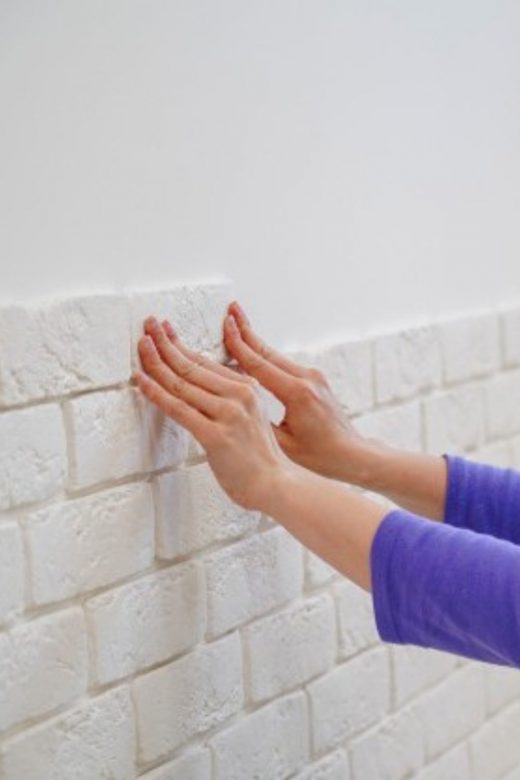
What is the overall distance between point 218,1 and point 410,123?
34 cm

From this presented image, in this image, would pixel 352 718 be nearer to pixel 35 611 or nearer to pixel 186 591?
pixel 186 591

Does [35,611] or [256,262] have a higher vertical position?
[256,262]

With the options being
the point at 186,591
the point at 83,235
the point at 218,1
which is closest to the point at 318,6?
the point at 218,1

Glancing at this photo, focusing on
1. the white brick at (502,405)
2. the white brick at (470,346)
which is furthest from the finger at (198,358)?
the white brick at (502,405)

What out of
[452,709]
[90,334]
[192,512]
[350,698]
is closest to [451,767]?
[452,709]

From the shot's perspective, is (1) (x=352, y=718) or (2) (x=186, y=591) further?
(1) (x=352, y=718)

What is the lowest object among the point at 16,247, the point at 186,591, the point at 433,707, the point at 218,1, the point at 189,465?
the point at 433,707

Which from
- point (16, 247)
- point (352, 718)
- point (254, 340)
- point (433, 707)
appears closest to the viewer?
point (16, 247)

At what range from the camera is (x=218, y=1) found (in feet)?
3.36

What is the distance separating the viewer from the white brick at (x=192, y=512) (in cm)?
101

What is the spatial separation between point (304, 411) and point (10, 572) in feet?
1.14

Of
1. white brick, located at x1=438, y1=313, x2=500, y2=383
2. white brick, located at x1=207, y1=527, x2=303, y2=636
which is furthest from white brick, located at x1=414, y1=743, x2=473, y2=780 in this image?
white brick, located at x1=438, y1=313, x2=500, y2=383

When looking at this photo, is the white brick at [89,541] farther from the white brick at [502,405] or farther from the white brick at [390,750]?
the white brick at [502,405]

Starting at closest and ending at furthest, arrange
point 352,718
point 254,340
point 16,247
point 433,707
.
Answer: point 16,247
point 254,340
point 352,718
point 433,707
